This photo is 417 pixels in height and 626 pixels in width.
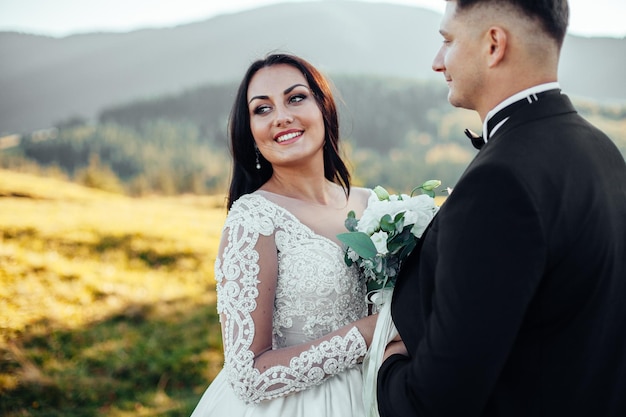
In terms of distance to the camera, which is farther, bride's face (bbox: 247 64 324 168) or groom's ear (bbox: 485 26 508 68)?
bride's face (bbox: 247 64 324 168)

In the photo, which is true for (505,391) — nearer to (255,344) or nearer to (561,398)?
(561,398)

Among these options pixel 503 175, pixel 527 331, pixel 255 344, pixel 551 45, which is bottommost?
pixel 255 344

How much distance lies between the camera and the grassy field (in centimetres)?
480

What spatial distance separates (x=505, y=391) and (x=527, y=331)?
18cm

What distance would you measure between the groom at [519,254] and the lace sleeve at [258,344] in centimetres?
59

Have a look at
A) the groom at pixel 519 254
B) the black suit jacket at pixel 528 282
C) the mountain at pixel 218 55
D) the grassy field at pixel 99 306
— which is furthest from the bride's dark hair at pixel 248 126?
the mountain at pixel 218 55

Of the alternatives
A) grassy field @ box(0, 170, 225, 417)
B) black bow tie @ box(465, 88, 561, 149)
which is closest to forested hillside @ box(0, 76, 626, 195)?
grassy field @ box(0, 170, 225, 417)

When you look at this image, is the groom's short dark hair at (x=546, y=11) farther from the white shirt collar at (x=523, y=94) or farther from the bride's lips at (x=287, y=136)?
the bride's lips at (x=287, y=136)

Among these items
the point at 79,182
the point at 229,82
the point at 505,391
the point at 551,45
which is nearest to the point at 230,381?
the point at 505,391

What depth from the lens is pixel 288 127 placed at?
271 centimetres

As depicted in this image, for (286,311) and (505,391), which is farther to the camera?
(286,311)

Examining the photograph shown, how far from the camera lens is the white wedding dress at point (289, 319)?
87.4 inches

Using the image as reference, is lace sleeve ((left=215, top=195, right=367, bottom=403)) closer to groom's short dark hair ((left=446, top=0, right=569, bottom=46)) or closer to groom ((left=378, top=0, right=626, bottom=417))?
groom ((left=378, top=0, right=626, bottom=417))

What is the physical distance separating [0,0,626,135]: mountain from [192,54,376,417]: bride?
3.93 meters
